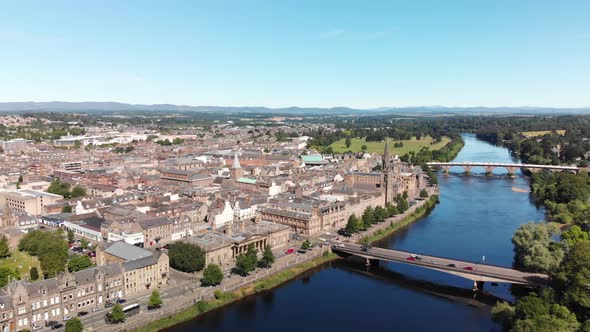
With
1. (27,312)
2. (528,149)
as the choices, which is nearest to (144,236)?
(27,312)

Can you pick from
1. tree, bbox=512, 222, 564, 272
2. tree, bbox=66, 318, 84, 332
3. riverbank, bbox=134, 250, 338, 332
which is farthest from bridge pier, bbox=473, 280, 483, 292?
tree, bbox=66, 318, 84, 332

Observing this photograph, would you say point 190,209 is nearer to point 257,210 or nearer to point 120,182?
point 257,210

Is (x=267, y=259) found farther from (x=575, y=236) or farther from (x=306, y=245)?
(x=575, y=236)

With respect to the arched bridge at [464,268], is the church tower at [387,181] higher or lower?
higher

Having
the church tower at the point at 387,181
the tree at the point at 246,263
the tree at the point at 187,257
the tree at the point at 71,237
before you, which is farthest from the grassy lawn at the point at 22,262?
the church tower at the point at 387,181

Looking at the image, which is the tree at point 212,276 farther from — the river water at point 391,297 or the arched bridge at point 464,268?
the arched bridge at point 464,268

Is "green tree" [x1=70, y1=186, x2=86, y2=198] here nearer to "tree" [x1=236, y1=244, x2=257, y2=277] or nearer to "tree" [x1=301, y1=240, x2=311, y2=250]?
"tree" [x1=236, y1=244, x2=257, y2=277]
